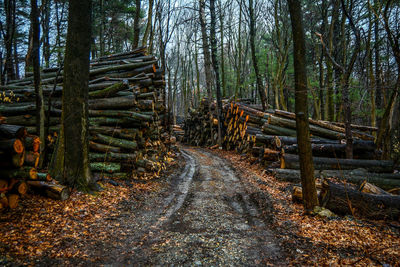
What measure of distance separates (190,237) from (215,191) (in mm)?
3151

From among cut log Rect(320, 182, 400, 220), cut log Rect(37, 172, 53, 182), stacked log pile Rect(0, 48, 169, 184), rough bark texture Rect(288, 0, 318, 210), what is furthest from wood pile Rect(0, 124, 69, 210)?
cut log Rect(320, 182, 400, 220)

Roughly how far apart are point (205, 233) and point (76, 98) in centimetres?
459

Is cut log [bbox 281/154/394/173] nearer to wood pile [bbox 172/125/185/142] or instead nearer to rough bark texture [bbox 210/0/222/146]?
rough bark texture [bbox 210/0/222/146]

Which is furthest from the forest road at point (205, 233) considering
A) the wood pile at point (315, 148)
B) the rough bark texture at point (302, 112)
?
the wood pile at point (315, 148)

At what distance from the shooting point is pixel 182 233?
13.7 ft

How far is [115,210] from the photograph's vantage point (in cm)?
520

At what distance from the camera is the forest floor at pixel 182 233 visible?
3.29 metres

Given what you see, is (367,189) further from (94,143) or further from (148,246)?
(94,143)

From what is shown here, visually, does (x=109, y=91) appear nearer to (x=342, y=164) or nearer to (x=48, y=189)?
(x=48, y=189)

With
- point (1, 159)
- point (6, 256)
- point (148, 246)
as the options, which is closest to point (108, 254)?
point (148, 246)

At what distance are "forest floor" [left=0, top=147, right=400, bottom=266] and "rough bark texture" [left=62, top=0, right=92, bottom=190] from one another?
672 millimetres

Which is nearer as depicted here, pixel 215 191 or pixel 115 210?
pixel 115 210

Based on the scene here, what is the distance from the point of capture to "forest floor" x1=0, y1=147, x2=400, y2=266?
3285 millimetres

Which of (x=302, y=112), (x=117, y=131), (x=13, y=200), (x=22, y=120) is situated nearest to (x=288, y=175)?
(x=302, y=112)
